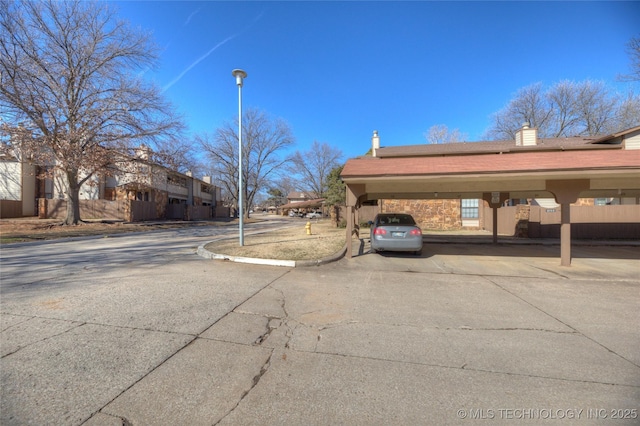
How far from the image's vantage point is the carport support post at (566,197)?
8.22 m

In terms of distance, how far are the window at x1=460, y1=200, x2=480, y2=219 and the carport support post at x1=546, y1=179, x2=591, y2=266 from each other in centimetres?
1299

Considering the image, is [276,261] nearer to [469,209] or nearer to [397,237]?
[397,237]

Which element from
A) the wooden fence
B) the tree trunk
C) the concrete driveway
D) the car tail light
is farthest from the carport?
the tree trunk

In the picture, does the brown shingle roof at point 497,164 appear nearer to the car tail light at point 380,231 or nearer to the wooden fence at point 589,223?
the car tail light at point 380,231

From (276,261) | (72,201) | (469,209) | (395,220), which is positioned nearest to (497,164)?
(395,220)

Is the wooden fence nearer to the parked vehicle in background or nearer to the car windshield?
the car windshield

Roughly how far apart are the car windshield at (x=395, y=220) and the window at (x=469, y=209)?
13.5 m

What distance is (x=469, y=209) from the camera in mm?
21000

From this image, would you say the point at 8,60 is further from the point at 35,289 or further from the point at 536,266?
the point at 536,266

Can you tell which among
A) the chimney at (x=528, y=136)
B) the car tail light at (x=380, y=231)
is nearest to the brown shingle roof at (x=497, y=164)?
the car tail light at (x=380, y=231)

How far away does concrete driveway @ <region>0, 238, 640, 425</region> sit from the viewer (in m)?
2.29

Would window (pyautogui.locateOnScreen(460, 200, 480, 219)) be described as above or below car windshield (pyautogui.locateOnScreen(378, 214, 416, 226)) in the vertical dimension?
Answer: above

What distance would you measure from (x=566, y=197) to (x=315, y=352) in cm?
923

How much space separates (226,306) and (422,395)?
129 inches
